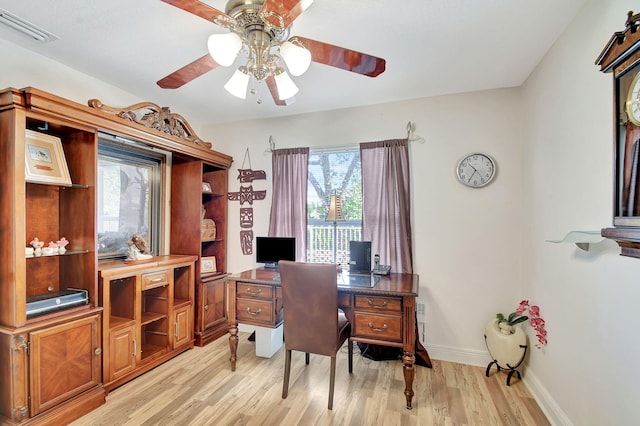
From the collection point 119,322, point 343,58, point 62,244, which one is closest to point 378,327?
point 343,58

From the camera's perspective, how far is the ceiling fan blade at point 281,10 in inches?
45.8

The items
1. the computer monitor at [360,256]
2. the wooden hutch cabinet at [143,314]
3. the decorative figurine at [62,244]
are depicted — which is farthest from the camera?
the computer monitor at [360,256]

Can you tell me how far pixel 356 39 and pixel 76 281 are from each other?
8.80ft

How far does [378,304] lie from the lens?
220 cm

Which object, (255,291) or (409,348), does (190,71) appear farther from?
(409,348)

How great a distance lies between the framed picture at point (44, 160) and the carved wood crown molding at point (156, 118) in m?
0.39

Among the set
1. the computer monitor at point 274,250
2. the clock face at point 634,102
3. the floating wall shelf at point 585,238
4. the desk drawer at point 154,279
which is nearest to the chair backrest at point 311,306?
the computer monitor at point 274,250

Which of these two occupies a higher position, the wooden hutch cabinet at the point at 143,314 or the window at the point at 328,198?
the window at the point at 328,198

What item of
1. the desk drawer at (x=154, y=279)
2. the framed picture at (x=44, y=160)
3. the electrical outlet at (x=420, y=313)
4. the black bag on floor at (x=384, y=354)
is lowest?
the black bag on floor at (x=384, y=354)

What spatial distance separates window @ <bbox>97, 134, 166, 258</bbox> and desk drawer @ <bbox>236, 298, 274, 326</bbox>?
1263mm

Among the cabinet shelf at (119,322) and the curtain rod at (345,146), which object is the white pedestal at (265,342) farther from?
the curtain rod at (345,146)

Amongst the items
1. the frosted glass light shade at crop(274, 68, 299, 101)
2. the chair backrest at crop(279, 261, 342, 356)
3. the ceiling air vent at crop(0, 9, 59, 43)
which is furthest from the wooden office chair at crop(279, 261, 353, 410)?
the ceiling air vent at crop(0, 9, 59, 43)

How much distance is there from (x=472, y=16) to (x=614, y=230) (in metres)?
1.38

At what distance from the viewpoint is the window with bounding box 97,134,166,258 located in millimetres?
2680
